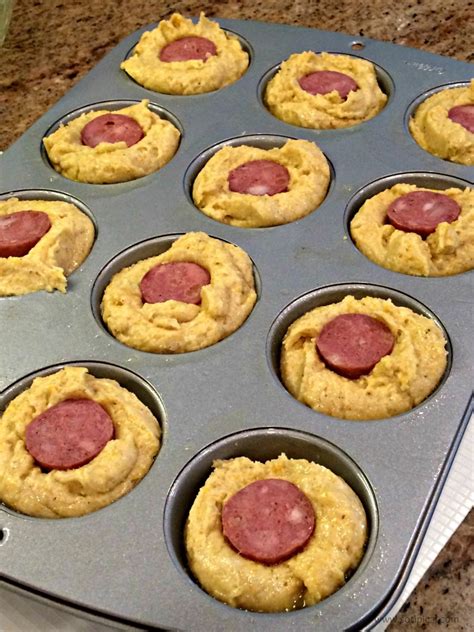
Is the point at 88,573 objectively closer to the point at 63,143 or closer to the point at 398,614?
the point at 398,614

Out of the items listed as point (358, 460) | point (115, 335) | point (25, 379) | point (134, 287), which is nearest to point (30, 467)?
point (25, 379)

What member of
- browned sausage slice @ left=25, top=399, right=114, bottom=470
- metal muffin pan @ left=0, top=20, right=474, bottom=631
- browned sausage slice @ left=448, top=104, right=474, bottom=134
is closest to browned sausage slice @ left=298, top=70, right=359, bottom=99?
metal muffin pan @ left=0, top=20, right=474, bottom=631

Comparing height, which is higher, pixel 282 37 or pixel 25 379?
pixel 282 37

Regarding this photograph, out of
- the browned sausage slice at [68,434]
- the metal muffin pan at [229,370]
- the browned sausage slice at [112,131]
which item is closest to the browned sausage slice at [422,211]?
the metal muffin pan at [229,370]

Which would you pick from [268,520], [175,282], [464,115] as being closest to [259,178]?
[175,282]

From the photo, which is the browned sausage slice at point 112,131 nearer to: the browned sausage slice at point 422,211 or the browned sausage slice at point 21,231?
the browned sausage slice at point 21,231

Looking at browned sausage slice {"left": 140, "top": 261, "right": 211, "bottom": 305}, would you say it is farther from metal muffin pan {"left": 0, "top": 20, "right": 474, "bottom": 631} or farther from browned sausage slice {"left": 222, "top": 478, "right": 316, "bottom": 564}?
browned sausage slice {"left": 222, "top": 478, "right": 316, "bottom": 564}
